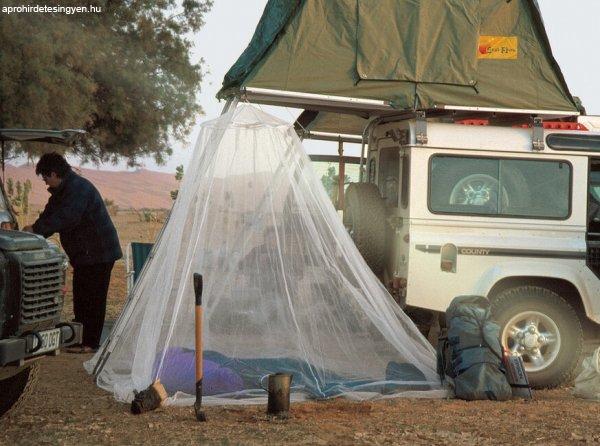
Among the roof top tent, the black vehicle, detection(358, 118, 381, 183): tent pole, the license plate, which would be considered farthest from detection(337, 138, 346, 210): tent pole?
the license plate

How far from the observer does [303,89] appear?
9.43 m

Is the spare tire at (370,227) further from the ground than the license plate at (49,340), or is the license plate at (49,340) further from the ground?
the spare tire at (370,227)

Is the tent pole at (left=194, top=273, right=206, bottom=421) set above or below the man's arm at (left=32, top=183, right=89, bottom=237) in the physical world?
below

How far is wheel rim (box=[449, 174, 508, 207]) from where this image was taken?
9391 mm

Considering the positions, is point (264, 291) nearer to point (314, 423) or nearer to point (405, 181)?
point (314, 423)

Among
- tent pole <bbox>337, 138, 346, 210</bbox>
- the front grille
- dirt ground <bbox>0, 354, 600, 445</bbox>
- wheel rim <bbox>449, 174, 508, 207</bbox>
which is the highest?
tent pole <bbox>337, 138, 346, 210</bbox>

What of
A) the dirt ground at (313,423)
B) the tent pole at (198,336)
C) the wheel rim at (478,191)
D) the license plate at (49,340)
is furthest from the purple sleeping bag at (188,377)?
the wheel rim at (478,191)

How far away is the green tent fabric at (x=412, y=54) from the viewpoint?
9.52m

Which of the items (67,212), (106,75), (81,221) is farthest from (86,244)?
(106,75)

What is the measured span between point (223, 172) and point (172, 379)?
5.79ft

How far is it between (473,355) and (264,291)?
67.0 inches

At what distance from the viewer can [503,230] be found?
30.7ft

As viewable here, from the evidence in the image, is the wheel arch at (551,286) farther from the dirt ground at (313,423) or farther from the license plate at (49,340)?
the license plate at (49,340)

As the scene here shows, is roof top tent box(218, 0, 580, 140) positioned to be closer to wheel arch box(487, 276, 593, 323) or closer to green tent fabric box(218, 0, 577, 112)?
green tent fabric box(218, 0, 577, 112)
